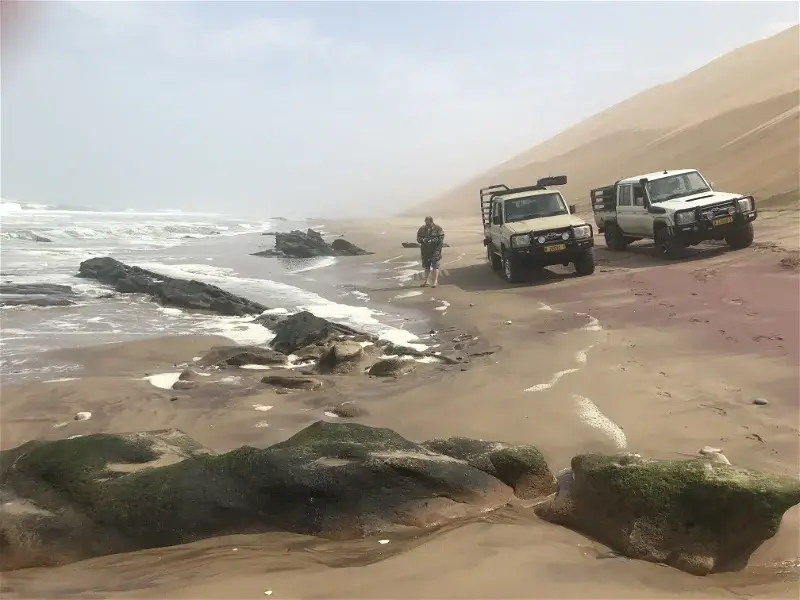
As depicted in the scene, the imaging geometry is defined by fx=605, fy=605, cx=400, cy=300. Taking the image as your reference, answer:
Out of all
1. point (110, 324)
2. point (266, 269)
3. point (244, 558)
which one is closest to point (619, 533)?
point (244, 558)

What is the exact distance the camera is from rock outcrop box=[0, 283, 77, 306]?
12.7 m

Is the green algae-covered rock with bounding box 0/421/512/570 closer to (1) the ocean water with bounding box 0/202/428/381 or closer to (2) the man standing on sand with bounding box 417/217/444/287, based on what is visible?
(1) the ocean water with bounding box 0/202/428/381

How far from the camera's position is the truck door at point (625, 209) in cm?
1516

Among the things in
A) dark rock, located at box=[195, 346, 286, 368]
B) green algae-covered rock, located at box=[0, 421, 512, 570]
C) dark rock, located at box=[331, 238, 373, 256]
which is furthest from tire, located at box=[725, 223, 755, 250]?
dark rock, located at box=[331, 238, 373, 256]

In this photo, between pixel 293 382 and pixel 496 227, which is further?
pixel 496 227

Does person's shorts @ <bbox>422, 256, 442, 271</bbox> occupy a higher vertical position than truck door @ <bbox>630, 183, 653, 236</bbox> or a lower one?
lower

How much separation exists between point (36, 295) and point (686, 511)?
555 inches

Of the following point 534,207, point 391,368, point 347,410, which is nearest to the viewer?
point 347,410

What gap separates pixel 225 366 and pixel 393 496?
470 cm

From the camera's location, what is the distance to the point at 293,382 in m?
6.77

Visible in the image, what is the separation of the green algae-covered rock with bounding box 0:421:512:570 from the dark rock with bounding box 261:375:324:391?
2.80m

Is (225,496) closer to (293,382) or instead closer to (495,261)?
(293,382)

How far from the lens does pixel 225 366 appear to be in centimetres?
767

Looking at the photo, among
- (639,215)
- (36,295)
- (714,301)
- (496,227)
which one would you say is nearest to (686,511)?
(714,301)
